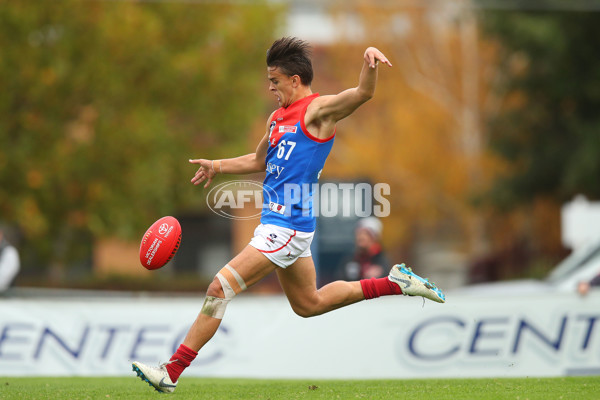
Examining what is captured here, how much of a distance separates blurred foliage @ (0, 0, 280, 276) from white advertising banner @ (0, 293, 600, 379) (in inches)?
389

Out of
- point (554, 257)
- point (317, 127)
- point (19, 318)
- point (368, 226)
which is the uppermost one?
point (317, 127)

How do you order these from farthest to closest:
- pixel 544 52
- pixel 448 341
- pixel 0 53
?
pixel 544 52
pixel 0 53
pixel 448 341

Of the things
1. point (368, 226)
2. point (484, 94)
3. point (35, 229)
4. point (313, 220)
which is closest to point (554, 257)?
point (484, 94)

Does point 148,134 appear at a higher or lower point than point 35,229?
higher

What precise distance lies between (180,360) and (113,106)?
580 inches

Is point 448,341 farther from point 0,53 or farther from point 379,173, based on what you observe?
point 379,173

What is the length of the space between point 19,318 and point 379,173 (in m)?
23.4

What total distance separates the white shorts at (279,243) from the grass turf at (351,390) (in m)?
1.05

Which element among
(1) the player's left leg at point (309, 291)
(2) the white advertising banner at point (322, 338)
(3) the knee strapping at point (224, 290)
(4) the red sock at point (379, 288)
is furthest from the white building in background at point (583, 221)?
(3) the knee strapping at point (224, 290)

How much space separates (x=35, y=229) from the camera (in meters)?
20.2

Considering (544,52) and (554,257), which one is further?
(554,257)

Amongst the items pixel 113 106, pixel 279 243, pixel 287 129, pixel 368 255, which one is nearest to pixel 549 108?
pixel 113 106

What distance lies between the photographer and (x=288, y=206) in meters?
6.50

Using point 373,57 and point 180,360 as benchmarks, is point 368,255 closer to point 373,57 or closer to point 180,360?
point 180,360
